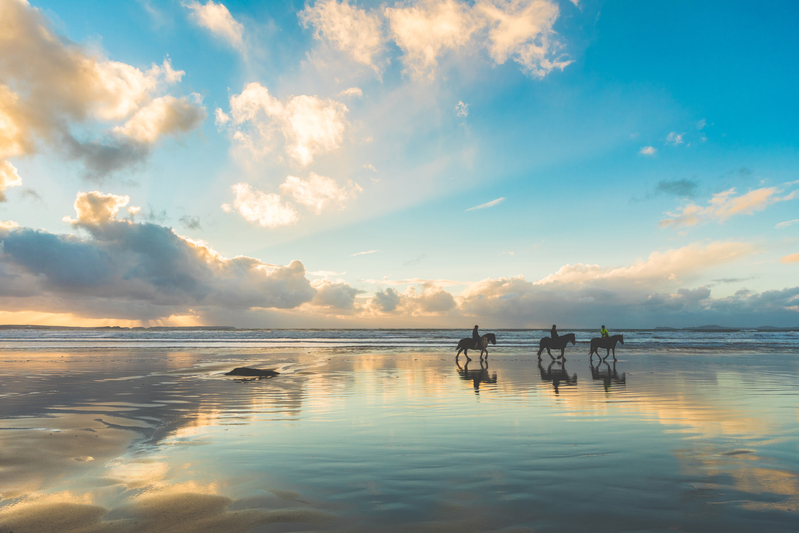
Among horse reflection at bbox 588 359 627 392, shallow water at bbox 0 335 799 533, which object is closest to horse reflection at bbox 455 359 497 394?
shallow water at bbox 0 335 799 533

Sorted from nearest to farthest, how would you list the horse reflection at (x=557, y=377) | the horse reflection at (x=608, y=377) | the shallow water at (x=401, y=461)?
the shallow water at (x=401, y=461) < the horse reflection at (x=608, y=377) < the horse reflection at (x=557, y=377)

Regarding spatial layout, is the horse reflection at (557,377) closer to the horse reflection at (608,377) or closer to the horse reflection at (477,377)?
the horse reflection at (608,377)

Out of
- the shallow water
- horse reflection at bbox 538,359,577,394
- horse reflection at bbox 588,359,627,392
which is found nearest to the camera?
the shallow water

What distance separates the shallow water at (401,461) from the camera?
4.42 metres

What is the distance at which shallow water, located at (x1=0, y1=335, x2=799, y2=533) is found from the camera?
4.42 m

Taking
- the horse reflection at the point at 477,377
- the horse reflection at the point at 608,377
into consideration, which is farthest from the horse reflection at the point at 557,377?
the horse reflection at the point at 477,377

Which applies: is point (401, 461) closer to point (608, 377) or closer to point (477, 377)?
point (477, 377)

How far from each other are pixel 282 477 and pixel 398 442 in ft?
8.06

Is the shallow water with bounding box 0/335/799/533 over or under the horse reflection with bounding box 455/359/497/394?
over

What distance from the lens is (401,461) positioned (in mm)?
6355

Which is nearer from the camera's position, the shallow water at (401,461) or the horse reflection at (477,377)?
the shallow water at (401,461)

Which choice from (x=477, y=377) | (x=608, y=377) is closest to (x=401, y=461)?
(x=477, y=377)

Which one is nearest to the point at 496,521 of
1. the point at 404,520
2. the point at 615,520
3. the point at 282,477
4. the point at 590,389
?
the point at 404,520

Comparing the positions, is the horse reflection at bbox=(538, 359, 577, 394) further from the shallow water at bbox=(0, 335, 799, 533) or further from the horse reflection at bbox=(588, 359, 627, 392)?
the shallow water at bbox=(0, 335, 799, 533)
